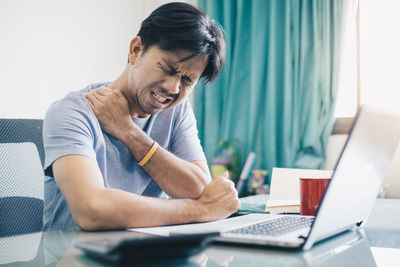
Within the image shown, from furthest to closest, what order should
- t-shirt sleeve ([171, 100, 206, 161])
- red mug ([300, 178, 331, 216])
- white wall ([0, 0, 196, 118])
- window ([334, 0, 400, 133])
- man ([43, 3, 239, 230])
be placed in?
window ([334, 0, 400, 133]), white wall ([0, 0, 196, 118]), t-shirt sleeve ([171, 100, 206, 161]), red mug ([300, 178, 331, 216]), man ([43, 3, 239, 230])

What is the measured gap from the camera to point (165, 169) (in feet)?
3.83

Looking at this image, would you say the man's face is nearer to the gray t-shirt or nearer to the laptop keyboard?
the gray t-shirt

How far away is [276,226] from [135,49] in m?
0.70

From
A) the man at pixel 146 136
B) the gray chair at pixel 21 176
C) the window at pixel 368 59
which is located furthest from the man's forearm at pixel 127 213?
the window at pixel 368 59

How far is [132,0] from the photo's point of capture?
301 cm

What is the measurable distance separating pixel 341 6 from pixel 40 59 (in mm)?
1778

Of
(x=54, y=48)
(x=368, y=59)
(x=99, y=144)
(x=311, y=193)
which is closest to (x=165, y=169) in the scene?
(x=99, y=144)

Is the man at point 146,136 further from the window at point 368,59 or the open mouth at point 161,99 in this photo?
the window at point 368,59

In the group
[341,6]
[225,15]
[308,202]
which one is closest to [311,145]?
[341,6]

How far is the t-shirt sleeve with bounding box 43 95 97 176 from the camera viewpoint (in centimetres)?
95

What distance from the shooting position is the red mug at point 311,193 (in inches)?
39.9

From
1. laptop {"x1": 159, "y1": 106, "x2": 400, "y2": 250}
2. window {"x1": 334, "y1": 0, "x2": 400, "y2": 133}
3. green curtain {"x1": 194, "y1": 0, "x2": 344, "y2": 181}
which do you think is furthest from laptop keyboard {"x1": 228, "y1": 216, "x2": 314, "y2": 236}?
window {"x1": 334, "y1": 0, "x2": 400, "y2": 133}

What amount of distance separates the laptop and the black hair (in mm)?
497

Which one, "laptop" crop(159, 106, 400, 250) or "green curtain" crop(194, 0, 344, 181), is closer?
"laptop" crop(159, 106, 400, 250)
